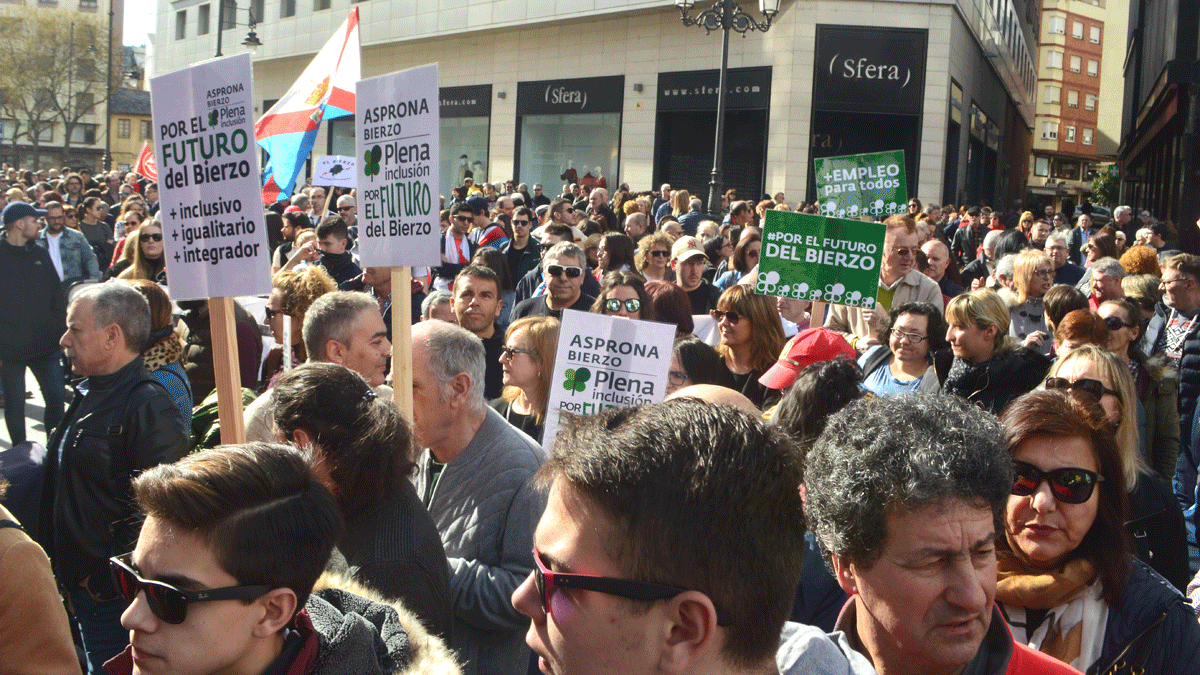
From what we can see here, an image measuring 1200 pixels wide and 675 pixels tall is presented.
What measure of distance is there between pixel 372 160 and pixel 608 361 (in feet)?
4.65

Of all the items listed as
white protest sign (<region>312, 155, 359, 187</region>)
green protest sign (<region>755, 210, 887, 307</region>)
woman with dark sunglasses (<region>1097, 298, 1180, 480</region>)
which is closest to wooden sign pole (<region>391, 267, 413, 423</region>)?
green protest sign (<region>755, 210, 887, 307</region>)

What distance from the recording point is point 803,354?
480 cm

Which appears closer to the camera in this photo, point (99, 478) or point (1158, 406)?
point (99, 478)

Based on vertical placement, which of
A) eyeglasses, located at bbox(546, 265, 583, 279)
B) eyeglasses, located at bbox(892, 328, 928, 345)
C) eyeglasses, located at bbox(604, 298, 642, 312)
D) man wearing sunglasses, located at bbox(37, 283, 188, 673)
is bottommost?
man wearing sunglasses, located at bbox(37, 283, 188, 673)

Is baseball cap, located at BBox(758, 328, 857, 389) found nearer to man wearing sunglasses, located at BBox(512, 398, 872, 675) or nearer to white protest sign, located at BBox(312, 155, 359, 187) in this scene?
man wearing sunglasses, located at BBox(512, 398, 872, 675)

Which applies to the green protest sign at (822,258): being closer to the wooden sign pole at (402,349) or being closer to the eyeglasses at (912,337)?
the eyeglasses at (912,337)

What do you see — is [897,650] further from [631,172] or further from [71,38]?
[71,38]

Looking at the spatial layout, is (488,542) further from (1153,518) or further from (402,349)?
(1153,518)

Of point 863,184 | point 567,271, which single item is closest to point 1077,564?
point 567,271

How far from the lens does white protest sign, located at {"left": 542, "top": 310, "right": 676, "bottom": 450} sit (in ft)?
14.3

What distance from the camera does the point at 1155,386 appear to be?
5641 millimetres

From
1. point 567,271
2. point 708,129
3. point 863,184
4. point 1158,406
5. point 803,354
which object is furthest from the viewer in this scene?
point 708,129

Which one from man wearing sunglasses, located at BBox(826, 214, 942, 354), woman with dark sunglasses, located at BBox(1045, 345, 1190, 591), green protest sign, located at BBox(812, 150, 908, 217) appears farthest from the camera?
green protest sign, located at BBox(812, 150, 908, 217)

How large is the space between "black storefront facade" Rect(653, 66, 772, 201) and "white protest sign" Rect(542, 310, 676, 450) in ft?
65.4
